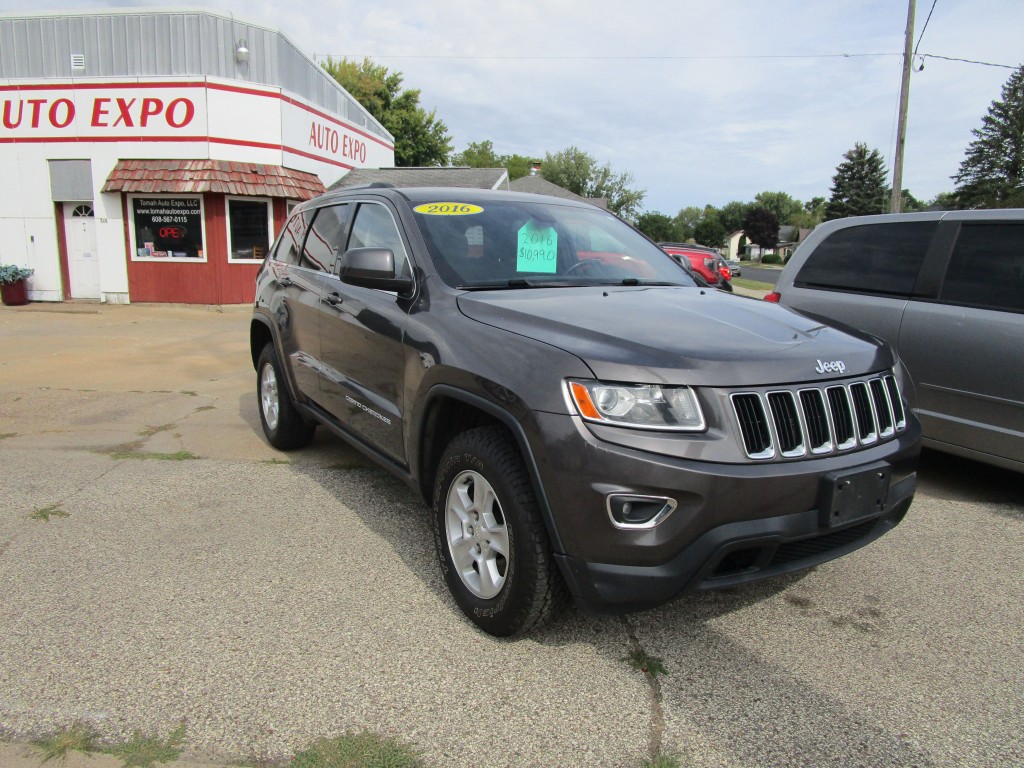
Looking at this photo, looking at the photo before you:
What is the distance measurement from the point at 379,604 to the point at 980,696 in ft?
7.58

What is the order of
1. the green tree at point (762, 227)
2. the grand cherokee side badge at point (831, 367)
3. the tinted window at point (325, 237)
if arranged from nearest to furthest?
the grand cherokee side badge at point (831, 367) < the tinted window at point (325, 237) < the green tree at point (762, 227)

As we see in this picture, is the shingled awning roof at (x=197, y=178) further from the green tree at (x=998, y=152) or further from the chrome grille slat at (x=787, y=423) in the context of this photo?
the green tree at (x=998, y=152)

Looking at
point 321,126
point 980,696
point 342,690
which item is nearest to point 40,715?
point 342,690

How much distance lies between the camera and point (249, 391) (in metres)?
7.88

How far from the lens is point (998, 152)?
61.9m

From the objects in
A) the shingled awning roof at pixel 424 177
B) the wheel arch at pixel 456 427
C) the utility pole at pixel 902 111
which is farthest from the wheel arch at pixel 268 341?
the utility pole at pixel 902 111

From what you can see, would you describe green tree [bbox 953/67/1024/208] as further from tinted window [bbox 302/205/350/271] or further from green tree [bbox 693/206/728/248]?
tinted window [bbox 302/205/350/271]

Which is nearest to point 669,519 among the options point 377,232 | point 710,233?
point 377,232

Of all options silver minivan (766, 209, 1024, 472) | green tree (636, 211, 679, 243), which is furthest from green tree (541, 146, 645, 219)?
silver minivan (766, 209, 1024, 472)

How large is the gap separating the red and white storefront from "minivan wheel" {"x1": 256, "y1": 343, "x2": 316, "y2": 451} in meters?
11.9

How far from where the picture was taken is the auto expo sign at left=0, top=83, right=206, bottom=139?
635 inches

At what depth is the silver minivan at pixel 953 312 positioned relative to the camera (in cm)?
433

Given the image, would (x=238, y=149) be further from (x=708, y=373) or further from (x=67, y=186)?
(x=708, y=373)

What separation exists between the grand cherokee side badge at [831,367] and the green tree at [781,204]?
132115 millimetres
